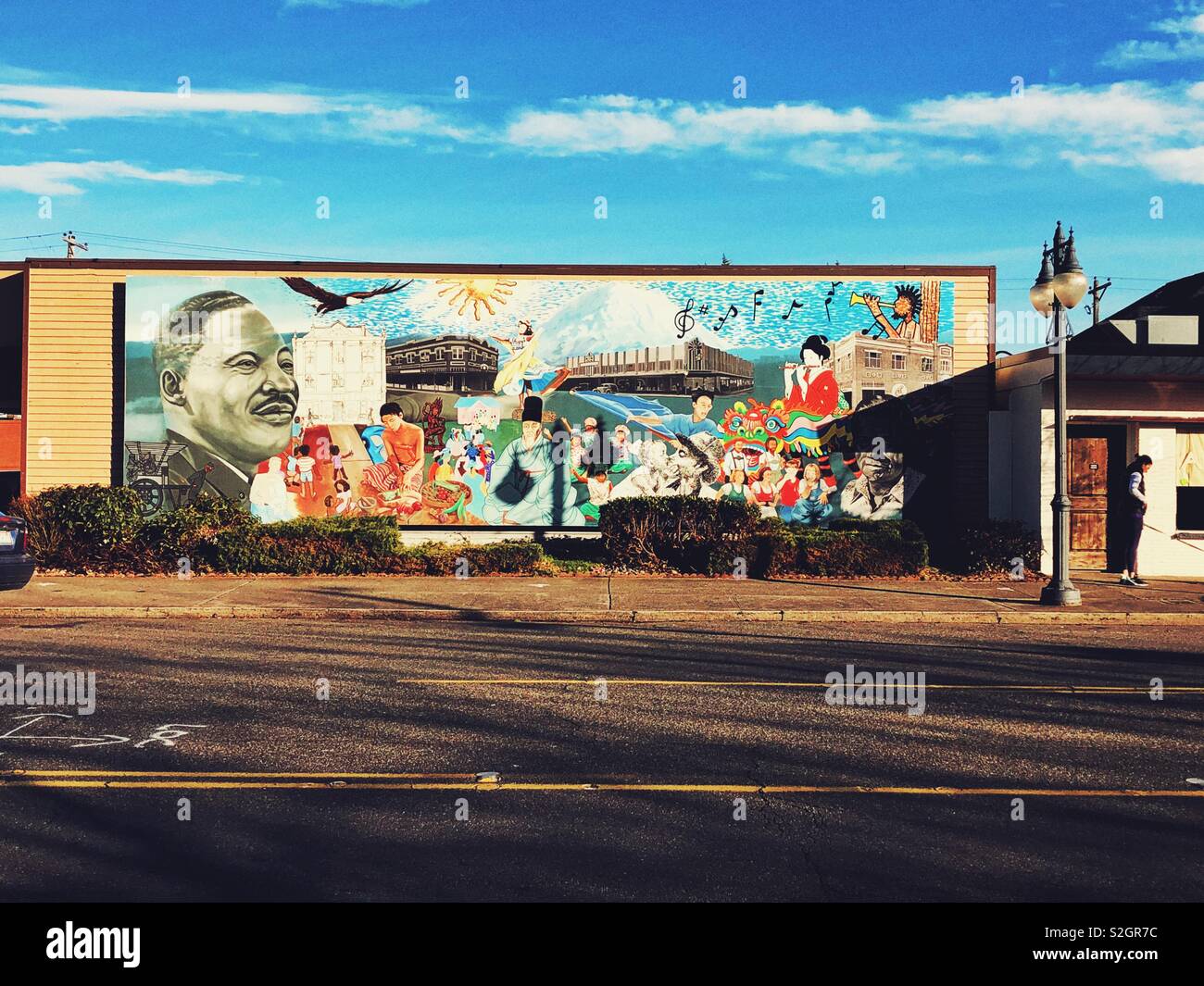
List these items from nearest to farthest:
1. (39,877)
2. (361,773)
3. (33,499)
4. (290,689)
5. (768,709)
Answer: (39,877) < (361,773) < (768,709) < (290,689) < (33,499)

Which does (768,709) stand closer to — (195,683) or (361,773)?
(361,773)

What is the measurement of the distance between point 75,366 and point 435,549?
25.4ft

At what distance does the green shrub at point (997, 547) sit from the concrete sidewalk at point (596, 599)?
70cm

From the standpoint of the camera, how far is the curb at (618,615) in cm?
1378

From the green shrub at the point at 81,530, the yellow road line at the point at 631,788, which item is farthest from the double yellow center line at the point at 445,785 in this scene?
the green shrub at the point at 81,530

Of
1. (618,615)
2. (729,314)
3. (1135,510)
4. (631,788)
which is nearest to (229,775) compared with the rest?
(631,788)

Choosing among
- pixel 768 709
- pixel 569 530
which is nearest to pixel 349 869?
pixel 768 709

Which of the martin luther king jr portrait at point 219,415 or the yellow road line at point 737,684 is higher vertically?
the martin luther king jr portrait at point 219,415

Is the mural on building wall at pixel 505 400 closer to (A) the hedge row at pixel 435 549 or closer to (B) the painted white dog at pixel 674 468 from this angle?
(B) the painted white dog at pixel 674 468

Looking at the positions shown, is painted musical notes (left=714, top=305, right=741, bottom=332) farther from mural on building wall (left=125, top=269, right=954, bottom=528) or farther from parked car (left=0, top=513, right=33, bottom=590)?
parked car (left=0, top=513, right=33, bottom=590)

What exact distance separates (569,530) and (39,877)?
604 inches

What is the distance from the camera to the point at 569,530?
20.0 meters

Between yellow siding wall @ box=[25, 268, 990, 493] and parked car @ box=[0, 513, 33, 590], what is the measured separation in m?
6.18

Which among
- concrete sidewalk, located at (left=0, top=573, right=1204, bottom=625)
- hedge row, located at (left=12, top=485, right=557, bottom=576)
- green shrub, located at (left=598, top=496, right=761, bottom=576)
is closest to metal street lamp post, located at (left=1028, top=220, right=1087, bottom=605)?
concrete sidewalk, located at (left=0, top=573, right=1204, bottom=625)
